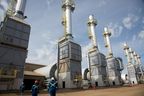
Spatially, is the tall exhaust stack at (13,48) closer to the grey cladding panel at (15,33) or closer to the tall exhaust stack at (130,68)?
the grey cladding panel at (15,33)

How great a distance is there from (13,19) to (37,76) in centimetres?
1655

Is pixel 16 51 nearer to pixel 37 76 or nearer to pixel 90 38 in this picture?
pixel 37 76

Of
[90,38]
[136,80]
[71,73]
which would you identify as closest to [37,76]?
[71,73]

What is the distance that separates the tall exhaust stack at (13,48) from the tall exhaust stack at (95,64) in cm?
3097

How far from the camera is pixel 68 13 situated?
45969 millimetres

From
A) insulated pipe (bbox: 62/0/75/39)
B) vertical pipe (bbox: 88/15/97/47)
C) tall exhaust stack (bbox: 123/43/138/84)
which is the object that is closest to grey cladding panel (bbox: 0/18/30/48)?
insulated pipe (bbox: 62/0/75/39)

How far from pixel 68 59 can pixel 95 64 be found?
60.7 feet

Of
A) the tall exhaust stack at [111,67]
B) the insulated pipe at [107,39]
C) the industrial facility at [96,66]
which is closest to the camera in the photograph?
the industrial facility at [96,66]

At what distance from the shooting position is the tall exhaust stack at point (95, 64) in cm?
5341

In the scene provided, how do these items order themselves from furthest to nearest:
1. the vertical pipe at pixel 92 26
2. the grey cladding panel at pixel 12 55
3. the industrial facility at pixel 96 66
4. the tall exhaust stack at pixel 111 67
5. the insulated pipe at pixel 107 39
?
the insulated pipe at pixel 107 39 < the tall exhaust stack at pixel 111 67 < the vertical pipe at pixel 92 26 < the industrial facility at pixel 96 66 < the grey cladding panel at pixel 12 55


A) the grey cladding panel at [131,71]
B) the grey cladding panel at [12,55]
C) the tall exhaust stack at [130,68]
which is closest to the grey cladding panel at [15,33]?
the grey cladding panel at [12,55]

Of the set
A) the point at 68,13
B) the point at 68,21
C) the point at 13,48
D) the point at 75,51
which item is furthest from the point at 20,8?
the point at 75,51

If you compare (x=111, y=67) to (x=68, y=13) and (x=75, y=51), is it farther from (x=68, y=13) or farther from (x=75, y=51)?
(x=68, y=13)

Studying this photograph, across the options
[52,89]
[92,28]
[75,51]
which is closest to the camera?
[52,89]
